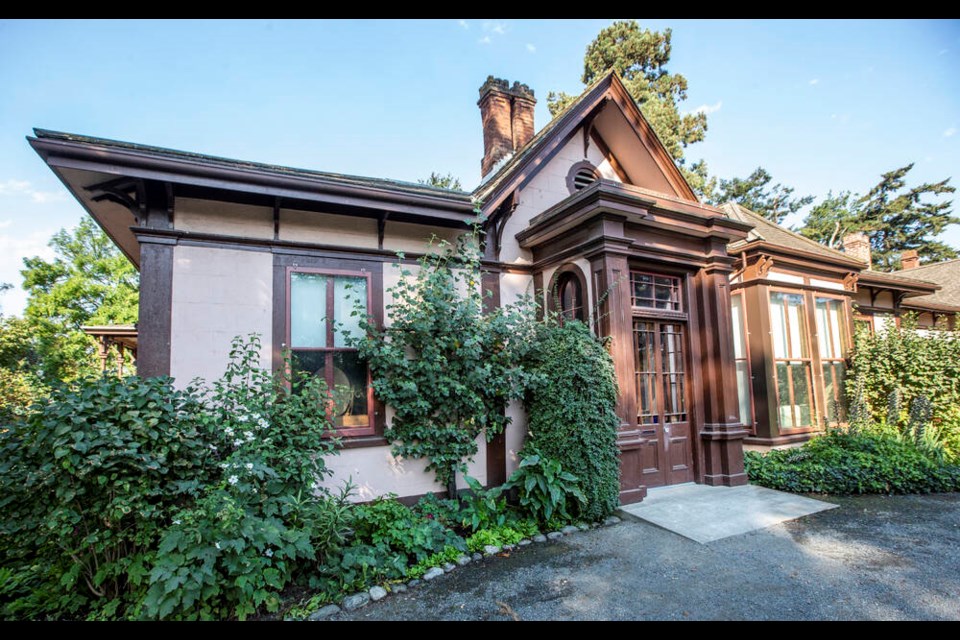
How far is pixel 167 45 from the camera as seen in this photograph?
10.3 feet

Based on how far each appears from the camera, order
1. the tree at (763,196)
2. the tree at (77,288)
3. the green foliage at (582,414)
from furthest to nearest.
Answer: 1. the tree at (763,196)
2. the tree at (77,288)
3. the green foliage at (582,414)

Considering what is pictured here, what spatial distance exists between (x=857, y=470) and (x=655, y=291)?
3598 mm

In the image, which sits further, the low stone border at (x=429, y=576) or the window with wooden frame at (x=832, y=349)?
the window with wooden frame at (x=832, y=349)

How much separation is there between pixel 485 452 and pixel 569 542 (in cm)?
169

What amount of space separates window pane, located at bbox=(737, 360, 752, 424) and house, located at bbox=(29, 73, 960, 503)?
0.12 feet

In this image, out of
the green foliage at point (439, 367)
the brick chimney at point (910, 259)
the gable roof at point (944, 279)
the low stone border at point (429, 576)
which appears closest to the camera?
the low stone border at point (429, 576)

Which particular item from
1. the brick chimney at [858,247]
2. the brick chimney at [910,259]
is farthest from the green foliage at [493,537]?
the brick chimney at [910,259]

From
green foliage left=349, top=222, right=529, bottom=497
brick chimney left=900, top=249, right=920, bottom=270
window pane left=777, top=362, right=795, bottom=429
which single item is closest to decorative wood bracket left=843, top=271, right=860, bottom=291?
window pane left=777, top=362, right=795, bottom=429

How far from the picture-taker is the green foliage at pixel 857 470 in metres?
5.91

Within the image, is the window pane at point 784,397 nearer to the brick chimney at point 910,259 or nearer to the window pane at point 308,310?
the window pane at point 308,310

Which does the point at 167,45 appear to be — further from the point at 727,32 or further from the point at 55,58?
the point at 727,32

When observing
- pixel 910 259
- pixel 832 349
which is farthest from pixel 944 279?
pixel 832 349

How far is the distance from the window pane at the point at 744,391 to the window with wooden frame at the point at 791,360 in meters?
0.44

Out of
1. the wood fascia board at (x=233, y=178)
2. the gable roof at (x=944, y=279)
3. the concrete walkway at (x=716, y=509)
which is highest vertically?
the gable roof at (x=944, y=279)
